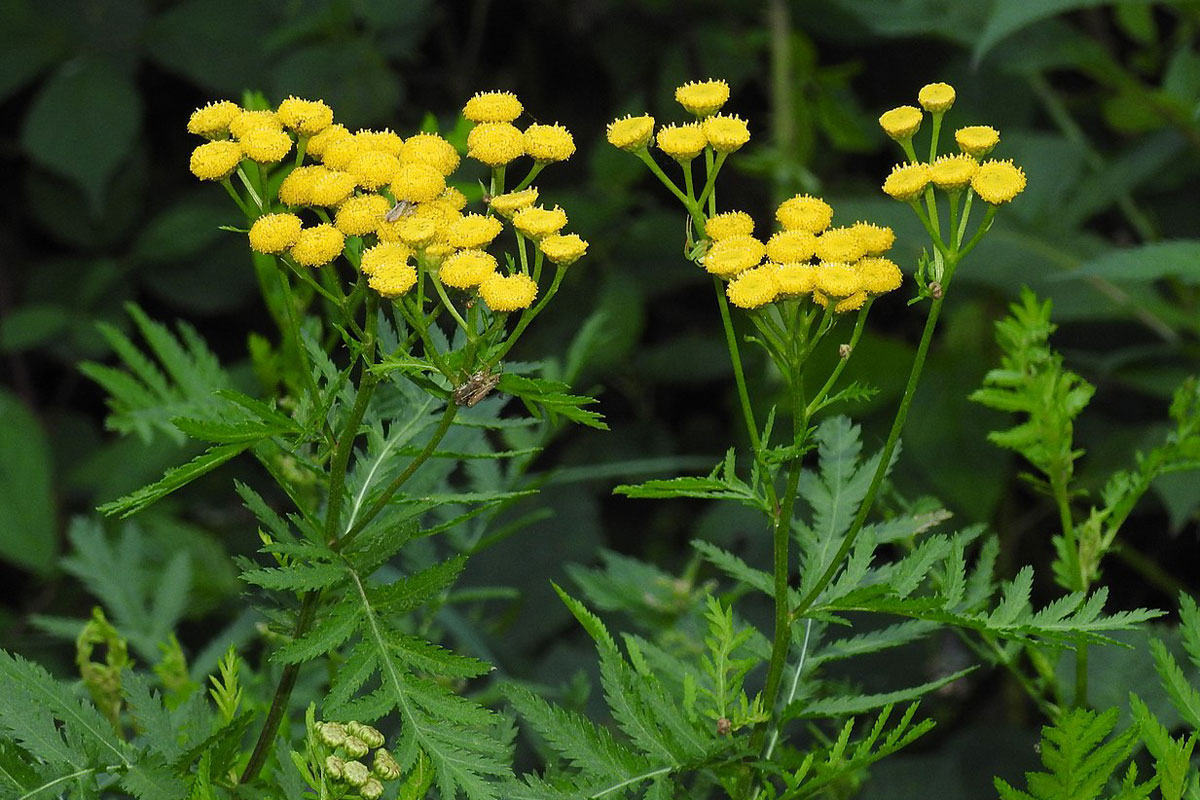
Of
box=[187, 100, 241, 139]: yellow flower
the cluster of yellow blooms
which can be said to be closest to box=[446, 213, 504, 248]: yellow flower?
the cluster of yellow blooms

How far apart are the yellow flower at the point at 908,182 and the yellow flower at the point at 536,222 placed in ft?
0.79

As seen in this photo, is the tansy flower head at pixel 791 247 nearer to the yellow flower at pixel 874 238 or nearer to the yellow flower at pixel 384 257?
the yellow flower at pixel 874 238

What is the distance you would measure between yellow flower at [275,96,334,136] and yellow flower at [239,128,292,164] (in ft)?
0.06

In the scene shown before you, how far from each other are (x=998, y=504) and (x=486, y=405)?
163cm

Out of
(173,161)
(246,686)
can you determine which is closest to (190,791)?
(246,686)

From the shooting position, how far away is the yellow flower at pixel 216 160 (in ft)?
3.18

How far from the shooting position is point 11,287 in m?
3.35

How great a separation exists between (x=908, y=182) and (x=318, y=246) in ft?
1.41

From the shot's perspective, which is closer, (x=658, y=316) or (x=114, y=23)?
(x=114, y=23)

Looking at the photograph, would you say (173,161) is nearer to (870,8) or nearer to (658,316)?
(658,316)

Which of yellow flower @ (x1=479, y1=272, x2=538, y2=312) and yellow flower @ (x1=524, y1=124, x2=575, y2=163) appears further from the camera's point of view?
yellow flower @ (x1=524, y1=124, x2=575, y2=163)

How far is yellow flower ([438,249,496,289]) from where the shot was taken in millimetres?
918

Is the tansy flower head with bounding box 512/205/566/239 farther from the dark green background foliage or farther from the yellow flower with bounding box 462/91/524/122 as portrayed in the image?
the dark green background foliage

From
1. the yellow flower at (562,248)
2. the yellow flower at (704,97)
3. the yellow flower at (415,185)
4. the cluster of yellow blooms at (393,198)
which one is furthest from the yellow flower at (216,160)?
the yellow flower at (704,97)
